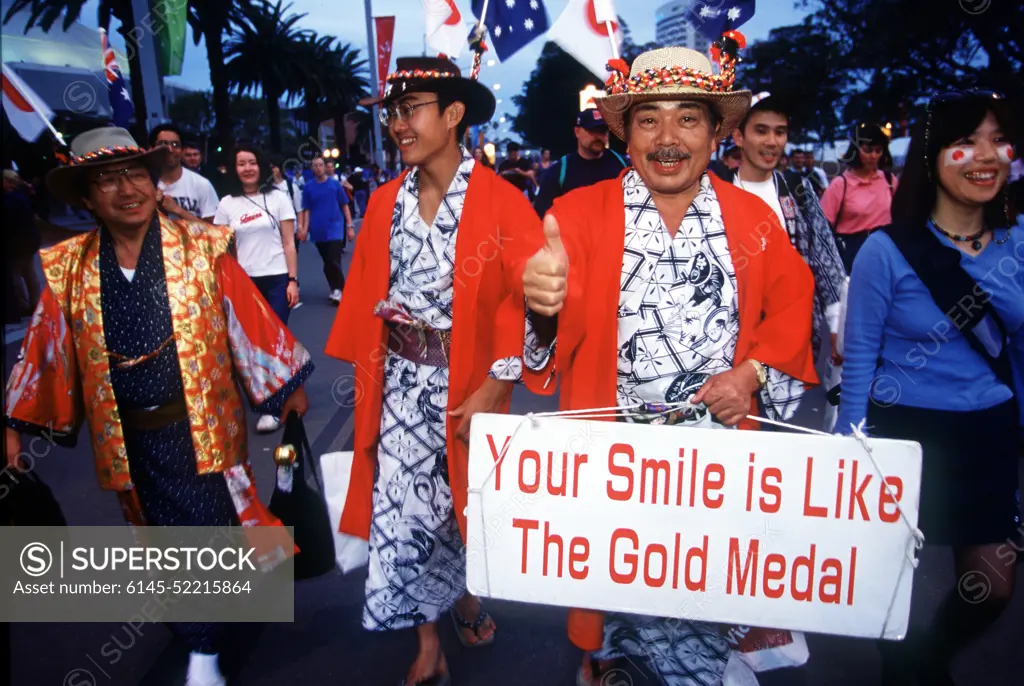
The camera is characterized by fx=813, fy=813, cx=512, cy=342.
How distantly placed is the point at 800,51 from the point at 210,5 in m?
20.6

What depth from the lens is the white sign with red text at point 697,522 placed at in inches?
63.2

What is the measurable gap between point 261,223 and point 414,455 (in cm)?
399

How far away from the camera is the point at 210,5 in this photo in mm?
26781

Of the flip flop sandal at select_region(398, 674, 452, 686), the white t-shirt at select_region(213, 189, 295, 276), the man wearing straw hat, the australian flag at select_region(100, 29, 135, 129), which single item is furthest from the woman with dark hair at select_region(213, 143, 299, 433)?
the flip flop sandal at select_region(398, 674, 452, 686)

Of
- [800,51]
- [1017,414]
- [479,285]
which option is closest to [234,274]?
[479,285]

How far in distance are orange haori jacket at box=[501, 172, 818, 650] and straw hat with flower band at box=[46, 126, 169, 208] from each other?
1502mm

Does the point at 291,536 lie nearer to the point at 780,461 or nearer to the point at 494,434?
the point at 494,434

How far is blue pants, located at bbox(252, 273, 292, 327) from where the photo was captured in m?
6.39

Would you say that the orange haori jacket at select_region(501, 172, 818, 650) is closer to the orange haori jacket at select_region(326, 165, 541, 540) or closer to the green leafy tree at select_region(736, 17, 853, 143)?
the orange haori jacket at select_region(326, 165, 541, 540)

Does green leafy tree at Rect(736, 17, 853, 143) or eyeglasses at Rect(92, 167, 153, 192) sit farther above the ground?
green leafy tree at Rect(736, 17, 853, 143)

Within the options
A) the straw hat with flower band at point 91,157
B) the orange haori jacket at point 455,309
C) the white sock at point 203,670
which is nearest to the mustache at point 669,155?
the orange haori jacket at point 455,309

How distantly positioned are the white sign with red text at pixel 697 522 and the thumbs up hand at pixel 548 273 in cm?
32

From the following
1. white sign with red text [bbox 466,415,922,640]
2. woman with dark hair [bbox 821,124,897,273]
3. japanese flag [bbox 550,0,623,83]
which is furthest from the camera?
woman with dark hair [bbox 821,124,897,273]

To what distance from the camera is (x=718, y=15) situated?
2.95 metres
